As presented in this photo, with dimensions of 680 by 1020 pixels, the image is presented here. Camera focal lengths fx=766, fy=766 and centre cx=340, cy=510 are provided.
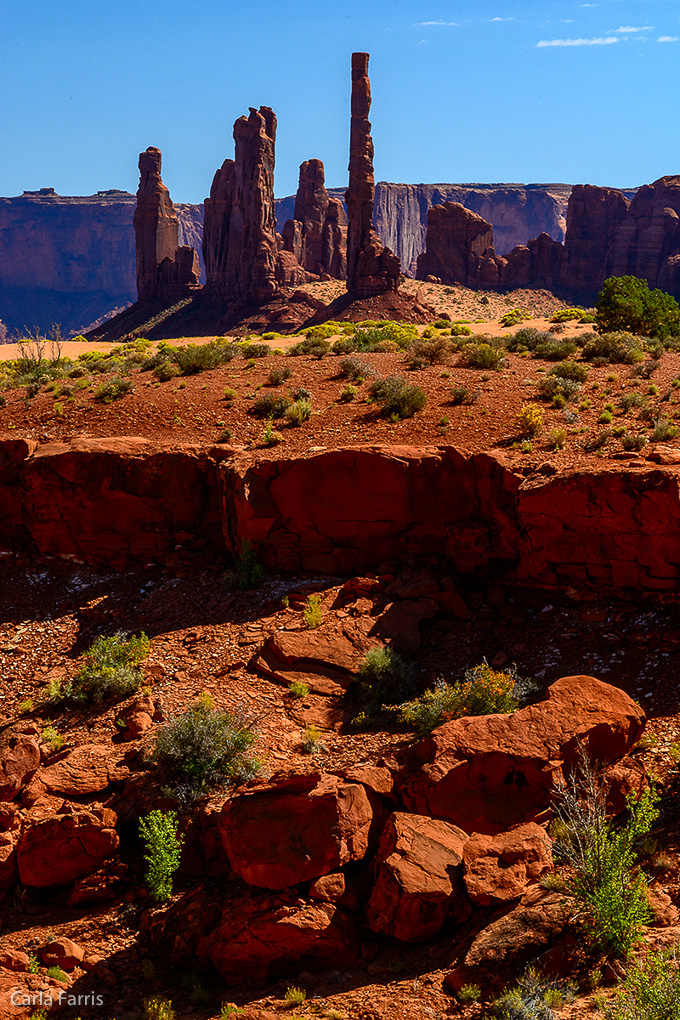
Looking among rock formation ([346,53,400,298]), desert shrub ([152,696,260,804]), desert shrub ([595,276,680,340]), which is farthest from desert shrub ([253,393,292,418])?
rock formation ([346,53,400,298])

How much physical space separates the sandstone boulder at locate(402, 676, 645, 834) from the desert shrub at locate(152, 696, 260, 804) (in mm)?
2416

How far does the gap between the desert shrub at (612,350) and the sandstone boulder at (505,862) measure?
563 inches

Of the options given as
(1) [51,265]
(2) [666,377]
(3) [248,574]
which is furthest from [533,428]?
(1) [51,265]

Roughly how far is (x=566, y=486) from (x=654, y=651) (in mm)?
2957

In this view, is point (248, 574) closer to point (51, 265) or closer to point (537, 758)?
point (537, 758)

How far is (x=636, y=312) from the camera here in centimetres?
2875

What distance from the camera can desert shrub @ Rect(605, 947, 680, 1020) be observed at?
545cm

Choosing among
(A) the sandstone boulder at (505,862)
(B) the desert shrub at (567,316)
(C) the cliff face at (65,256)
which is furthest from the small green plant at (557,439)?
(C) the cliff face at (65,256)

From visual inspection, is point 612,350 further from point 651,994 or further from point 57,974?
point 57,974

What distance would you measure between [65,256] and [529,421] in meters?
173

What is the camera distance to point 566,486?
41.2 feet

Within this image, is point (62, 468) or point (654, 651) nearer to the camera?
point (654, 651)

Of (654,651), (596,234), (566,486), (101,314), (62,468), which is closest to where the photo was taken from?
(654,651)

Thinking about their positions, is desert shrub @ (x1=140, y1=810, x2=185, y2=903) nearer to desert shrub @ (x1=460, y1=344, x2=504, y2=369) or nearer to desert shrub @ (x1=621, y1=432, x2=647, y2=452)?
desert shrub @ (x1=621, y1=432, x2=647, y2=452)
